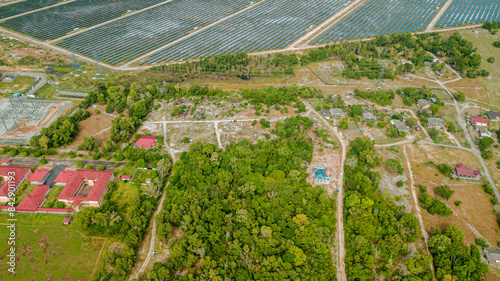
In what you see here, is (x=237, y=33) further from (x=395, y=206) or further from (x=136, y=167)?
(x=395, y=206)

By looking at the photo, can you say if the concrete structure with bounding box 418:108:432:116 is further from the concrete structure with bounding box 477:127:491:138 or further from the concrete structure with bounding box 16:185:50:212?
the concrete structure with bounding box 16:185:50:212

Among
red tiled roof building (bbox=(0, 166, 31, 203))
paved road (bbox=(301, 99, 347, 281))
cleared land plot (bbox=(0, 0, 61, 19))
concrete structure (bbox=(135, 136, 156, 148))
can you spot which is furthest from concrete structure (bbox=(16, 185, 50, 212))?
cleared land plot (bbox=(0, 0, 61, 19))

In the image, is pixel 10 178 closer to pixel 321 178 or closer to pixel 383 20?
pixel 321 178

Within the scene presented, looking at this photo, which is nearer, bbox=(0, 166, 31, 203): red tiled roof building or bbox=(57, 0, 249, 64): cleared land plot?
bbox=(0, 166, 31, 203): red tiled roof building

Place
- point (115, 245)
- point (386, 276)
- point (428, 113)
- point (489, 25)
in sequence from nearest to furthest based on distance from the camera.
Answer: point (386, 276)
point (115, 245)
point (428, 113)
point (489, 25)

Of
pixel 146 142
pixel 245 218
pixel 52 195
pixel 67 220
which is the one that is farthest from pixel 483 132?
pixel 52 195

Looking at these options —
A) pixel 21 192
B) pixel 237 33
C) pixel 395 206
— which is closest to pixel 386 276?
pixel 395 206

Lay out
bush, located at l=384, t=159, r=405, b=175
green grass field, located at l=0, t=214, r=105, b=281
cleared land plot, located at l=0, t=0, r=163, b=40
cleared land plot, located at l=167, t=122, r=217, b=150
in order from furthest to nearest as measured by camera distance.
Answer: cleared land plot, located at l=0, t=0, r=163, b=40, cleared land plot, located at l=167, t=122, r=217, b=150, bush, located at l=384, t=159, r=405, b=175, green grass field, located at l=0, t=214, r=105, b=281
